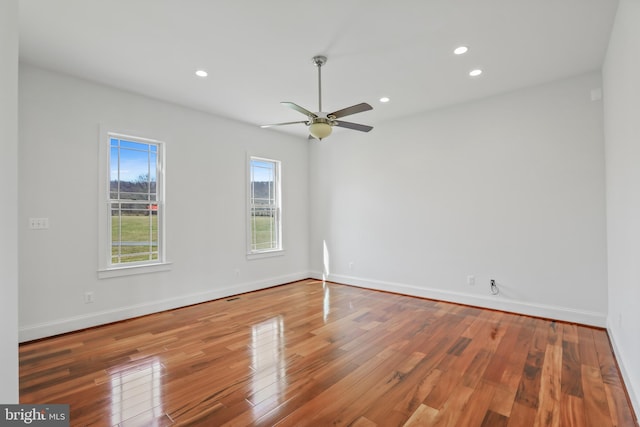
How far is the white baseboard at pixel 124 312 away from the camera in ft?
10.7

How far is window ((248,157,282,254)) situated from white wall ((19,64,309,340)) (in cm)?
24

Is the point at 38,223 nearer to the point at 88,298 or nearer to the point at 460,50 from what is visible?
the point at 88,298

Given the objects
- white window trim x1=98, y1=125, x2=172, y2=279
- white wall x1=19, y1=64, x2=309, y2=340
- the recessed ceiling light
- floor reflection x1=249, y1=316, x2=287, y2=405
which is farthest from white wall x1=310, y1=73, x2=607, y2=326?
white window trim x1=98, y1=125, x2=172, y2=279

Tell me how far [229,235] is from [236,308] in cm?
125

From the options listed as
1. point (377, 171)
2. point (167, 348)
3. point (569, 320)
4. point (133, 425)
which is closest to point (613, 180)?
point (569, 320)

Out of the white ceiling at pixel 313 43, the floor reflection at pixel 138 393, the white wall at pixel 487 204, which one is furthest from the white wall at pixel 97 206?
the white wall at pixel 487 204

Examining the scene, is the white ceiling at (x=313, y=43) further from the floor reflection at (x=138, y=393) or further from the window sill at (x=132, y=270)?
the floor reflection at (x=138, y=393)

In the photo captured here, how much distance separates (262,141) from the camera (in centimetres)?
560

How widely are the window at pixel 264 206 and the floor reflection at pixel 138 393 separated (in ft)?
9.44

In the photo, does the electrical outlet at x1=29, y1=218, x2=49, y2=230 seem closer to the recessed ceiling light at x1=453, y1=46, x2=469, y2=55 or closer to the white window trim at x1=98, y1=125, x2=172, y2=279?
the white window trim at x1=98, y1=125, x2=172, y2=279

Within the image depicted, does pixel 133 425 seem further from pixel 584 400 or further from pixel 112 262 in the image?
pixel 584 400

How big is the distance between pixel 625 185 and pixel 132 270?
5.13 m

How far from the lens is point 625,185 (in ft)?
7.72

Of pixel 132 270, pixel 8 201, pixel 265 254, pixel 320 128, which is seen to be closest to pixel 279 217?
pixel 265 254
